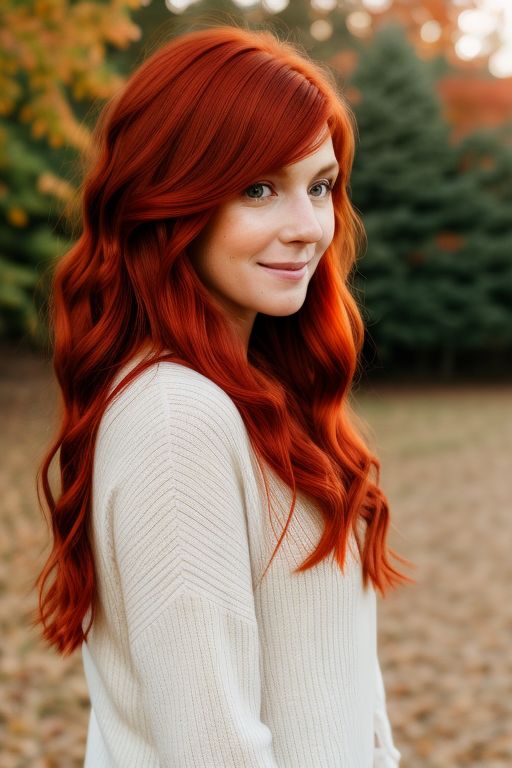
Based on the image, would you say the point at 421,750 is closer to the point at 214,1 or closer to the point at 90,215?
the point at 90,215

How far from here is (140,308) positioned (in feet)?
4.22

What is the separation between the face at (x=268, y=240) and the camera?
1.27 m

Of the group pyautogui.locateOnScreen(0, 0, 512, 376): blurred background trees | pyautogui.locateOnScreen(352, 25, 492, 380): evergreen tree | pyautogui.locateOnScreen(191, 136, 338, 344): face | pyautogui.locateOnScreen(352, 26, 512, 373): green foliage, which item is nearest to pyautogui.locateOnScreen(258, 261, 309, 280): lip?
pyautogui.locateOnScreen(191, 136, 338, 344): face

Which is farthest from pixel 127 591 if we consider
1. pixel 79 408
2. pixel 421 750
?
pixel 421 750

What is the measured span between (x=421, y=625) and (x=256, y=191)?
4.66m

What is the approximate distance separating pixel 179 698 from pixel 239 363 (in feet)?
1.60

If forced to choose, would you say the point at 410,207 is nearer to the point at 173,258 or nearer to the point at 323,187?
the point at 323,187

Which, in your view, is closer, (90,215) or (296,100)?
(296,100)

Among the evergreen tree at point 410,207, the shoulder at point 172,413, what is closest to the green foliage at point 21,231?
the evergreen tree at point 410,207

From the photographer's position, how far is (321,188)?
139cm

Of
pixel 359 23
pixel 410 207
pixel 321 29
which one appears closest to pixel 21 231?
pixel 410 207

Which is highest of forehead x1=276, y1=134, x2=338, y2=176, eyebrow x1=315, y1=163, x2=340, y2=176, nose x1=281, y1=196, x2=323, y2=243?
forehead x1=276, y1=134, x2=338, y2=176

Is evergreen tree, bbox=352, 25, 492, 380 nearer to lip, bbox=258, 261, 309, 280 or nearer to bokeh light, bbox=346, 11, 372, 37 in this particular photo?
bokeh light, bbox=346, 11, 372, 37

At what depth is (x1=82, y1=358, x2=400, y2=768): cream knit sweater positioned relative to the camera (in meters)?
1.06
